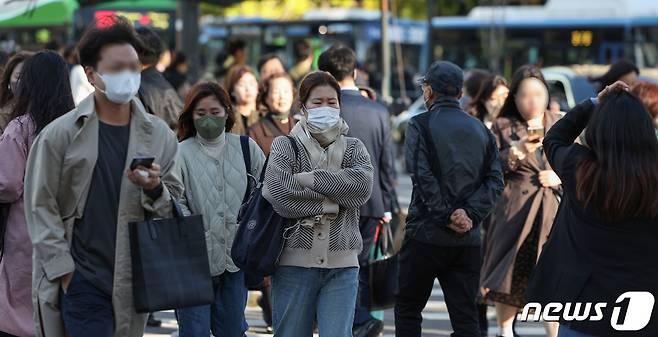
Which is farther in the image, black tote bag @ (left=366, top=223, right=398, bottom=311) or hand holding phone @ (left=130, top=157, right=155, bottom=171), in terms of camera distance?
black tote bag @ (left=366, top=223, right=398, bottom=311)

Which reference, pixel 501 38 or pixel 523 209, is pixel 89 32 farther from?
pixel 501 38

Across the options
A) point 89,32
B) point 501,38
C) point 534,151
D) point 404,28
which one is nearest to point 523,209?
point 534,151

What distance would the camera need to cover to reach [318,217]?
6.18m

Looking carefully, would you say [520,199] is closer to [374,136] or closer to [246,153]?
[374,136]

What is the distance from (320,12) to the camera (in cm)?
3847

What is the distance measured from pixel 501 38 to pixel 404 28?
7.24 metres

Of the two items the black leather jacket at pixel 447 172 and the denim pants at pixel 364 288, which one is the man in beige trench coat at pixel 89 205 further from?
the denim pants at pixel 364 288

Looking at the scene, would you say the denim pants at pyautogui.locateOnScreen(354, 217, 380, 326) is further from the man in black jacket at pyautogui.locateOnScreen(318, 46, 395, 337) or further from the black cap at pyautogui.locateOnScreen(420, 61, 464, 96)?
the black cap at pyautogui.locateOnScreen(420, 61, 464, 96)

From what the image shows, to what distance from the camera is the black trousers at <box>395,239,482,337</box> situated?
735 centimetres

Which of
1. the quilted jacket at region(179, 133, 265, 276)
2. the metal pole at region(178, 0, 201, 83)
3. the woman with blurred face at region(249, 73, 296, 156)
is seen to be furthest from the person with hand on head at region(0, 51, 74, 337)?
the metal pole at region(178, 0, 201, 83)

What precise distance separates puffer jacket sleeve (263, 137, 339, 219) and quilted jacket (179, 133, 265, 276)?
73 centimetres

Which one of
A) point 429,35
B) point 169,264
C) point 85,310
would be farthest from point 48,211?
point 429,35

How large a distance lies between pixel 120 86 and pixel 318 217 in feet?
4.62

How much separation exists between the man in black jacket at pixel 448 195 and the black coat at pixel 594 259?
1.89 meters
